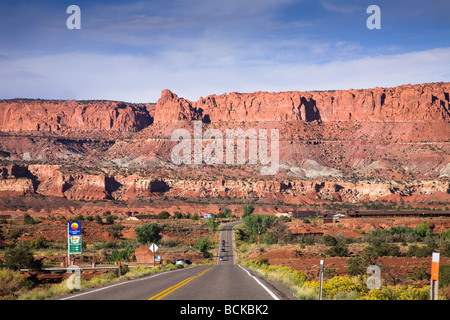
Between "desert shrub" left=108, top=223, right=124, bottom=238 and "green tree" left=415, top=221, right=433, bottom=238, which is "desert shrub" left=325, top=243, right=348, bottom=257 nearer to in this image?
"green tree" left=415, top=221, right=433, bottom=238

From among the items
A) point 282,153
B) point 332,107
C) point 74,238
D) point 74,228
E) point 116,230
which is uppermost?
point 332,107

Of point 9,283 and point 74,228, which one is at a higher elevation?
point 74,228

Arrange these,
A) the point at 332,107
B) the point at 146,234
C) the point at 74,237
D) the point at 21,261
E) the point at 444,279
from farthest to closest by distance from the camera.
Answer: the point at 332,107 < the point at 146,234 < the point at 21,261 < the point at 74,237 < the point at 444,279

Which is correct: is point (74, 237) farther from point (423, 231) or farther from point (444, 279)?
point (423, 231)

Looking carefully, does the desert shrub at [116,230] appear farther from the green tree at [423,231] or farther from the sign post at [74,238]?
the sign post at [74,238]

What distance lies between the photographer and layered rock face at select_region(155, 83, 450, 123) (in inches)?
6811

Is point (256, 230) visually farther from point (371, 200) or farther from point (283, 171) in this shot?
point (283, 171)

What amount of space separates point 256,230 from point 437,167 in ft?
259

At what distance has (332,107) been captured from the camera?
621ft

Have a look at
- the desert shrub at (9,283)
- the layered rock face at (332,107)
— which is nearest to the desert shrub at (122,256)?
the desert shrub at (9,283)

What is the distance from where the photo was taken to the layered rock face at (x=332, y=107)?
173000mm

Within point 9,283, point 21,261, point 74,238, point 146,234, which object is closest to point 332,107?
point 146,234

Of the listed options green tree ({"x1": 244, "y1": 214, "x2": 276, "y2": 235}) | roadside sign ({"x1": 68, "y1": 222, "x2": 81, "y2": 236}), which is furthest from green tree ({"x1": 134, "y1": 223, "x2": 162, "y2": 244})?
roadside sign ({"x1": 68, "y1": 222, "x2": 81, "y2": 236})
